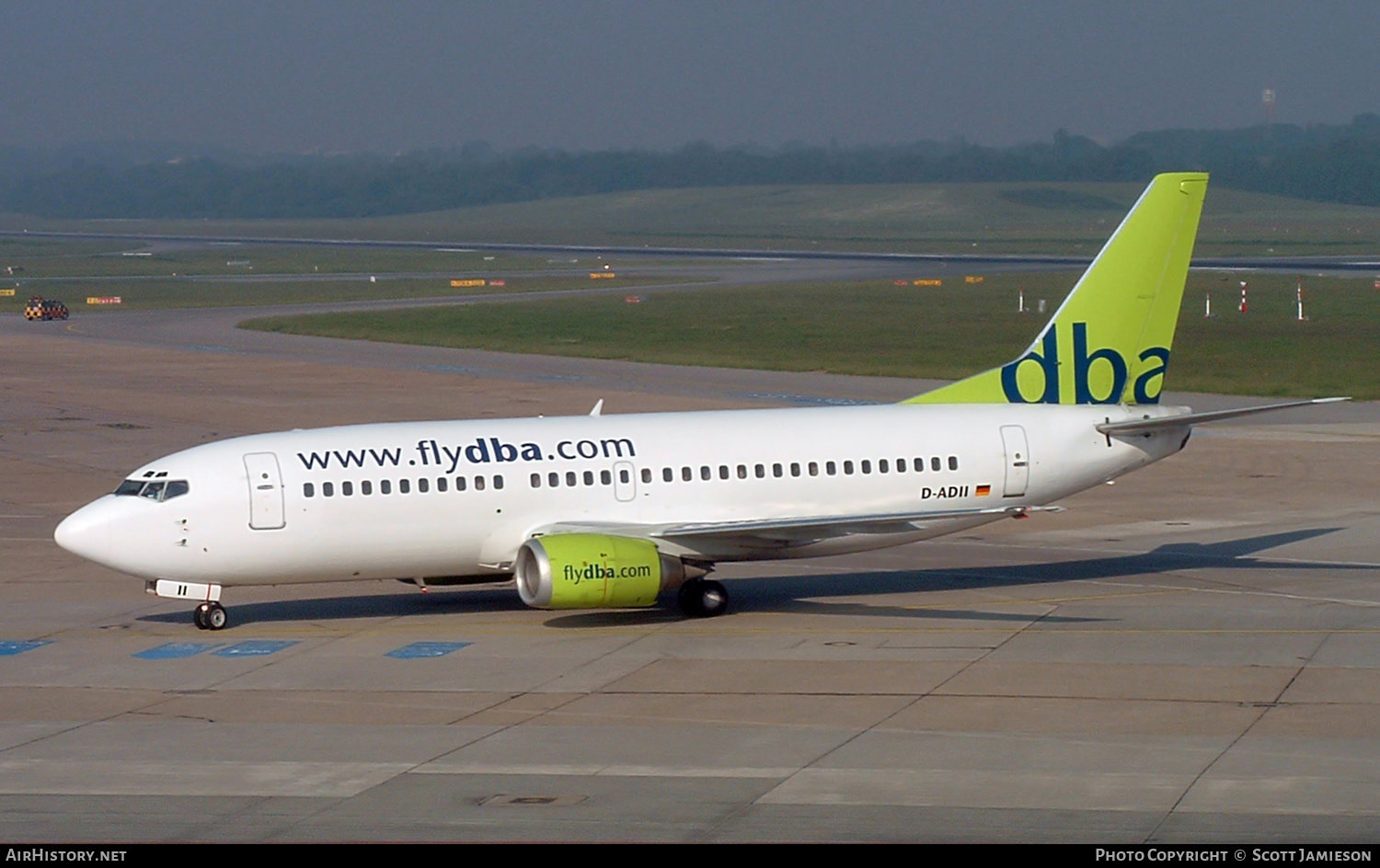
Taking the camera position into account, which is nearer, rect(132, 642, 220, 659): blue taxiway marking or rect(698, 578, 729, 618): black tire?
rect(132, 642, 220, 659): blue taxiway marking

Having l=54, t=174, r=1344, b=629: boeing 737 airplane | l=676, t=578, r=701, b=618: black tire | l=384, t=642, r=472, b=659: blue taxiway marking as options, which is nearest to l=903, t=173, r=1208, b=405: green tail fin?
l=54, t=174, r=1344, b=629: boeing 737 airplane

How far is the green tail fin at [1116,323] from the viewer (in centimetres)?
3431

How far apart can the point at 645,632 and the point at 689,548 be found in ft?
5.97

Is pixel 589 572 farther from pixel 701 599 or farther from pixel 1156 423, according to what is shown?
pixel 1156 423

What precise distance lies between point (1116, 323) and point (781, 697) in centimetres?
1312

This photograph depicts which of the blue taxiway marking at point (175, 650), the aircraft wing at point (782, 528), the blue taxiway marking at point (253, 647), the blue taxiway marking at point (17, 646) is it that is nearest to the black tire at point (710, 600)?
the aircraft wing at point (782, 528)

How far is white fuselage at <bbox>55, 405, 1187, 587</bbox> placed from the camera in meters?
30.4

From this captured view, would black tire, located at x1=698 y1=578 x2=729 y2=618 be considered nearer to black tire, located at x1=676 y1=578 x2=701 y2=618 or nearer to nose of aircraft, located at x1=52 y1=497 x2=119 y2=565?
black tire, located at x1=676 y1=578 x2=701 y2=618

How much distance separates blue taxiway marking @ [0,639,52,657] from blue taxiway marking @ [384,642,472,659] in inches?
250

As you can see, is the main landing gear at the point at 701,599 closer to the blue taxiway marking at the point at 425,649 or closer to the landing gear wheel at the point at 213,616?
the blue taxiway marking at the point at 425,649

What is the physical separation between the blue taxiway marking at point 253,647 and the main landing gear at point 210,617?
3.80 feet

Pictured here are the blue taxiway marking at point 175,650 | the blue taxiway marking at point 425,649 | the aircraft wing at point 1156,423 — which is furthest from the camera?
the aircraft wing at point 1156,423
